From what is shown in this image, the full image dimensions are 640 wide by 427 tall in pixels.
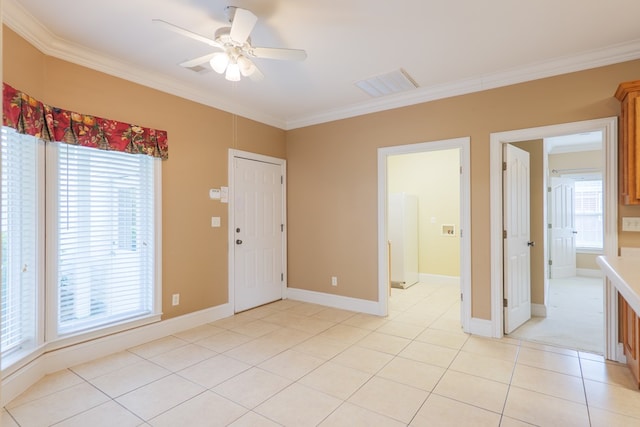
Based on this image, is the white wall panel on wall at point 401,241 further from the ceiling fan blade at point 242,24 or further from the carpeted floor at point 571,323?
the ceiling fan blade at point 242,24

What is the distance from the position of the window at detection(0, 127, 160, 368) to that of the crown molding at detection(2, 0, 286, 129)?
0.73 metres

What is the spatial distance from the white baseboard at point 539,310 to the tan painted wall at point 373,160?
1.13 meters

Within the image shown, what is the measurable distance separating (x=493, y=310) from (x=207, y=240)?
3.16 meters

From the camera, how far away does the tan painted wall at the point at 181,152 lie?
2.96 metres

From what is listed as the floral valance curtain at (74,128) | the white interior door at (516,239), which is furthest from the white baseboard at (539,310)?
the floral valance curtain at (74,128)

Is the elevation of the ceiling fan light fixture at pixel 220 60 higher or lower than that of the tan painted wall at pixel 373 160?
higher

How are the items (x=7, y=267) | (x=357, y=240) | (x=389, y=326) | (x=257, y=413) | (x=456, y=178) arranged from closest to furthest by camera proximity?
(x=257, y=413)
(x=7, y=267)
(x=389, y=326)
(x=357, y=240)
(x=456, y=178)

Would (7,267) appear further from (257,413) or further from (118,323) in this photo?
(257,413)

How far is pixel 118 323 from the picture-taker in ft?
10.6

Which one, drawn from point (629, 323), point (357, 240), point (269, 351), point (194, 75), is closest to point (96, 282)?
point (269, 351)

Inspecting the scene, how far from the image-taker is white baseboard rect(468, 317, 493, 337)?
3578mm

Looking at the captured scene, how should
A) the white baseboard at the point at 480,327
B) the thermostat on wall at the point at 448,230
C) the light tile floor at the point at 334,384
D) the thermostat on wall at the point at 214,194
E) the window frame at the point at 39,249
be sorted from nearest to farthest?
1. the light tile floor at the point at 334,384
2. the window frame at the point at 39,249
3. the white baseboard at the point at 480,327
4. the thermostat on wall at the point at 214,194
5. the thermostat on wall at the point at 448,230

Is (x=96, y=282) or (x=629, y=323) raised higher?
(x=96, y=282)

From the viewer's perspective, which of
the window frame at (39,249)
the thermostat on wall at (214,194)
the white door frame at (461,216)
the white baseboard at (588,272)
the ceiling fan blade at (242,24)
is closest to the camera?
the ceiling fan blade at (242,24)
